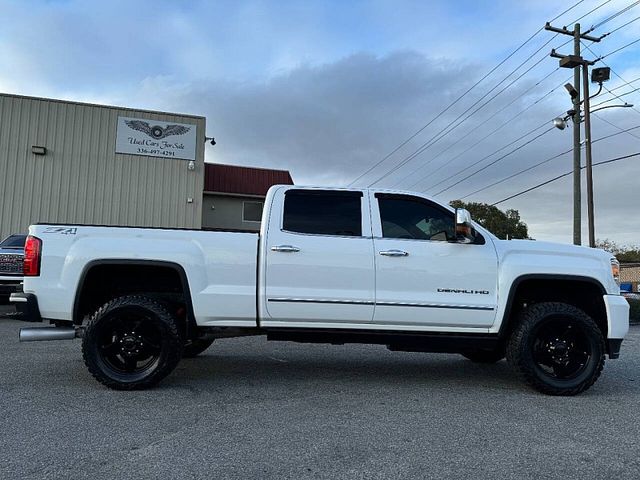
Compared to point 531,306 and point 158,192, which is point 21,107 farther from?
point 531,306

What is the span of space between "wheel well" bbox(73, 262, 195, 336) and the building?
60.8ft

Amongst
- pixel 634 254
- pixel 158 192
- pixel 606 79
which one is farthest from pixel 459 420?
pixel 634 254

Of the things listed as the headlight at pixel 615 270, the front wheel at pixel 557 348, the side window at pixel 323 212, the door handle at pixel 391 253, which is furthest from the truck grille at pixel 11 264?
the headlight at pixel 615 270

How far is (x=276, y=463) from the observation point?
11.4ft

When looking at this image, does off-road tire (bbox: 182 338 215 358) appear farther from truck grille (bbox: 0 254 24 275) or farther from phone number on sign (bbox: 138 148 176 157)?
phone number on sign (bbox: 138 148 176 157)

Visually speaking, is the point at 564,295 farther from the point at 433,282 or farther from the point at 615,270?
the point at 433,282

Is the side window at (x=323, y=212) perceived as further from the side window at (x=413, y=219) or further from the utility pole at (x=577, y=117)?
the utility pole at (x=577, y=117)

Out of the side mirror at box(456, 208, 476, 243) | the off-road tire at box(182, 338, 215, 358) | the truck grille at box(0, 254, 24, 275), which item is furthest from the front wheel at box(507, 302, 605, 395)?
the truck grille at box(0, 254, 24, 275)

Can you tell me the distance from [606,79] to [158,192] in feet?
54.8

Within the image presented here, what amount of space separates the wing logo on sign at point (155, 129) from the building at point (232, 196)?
434 cm

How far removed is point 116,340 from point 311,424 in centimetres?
218

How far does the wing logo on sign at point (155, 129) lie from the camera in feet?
65.0

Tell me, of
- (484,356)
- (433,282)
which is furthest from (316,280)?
(484,356)

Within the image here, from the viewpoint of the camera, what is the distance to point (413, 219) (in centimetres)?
561
